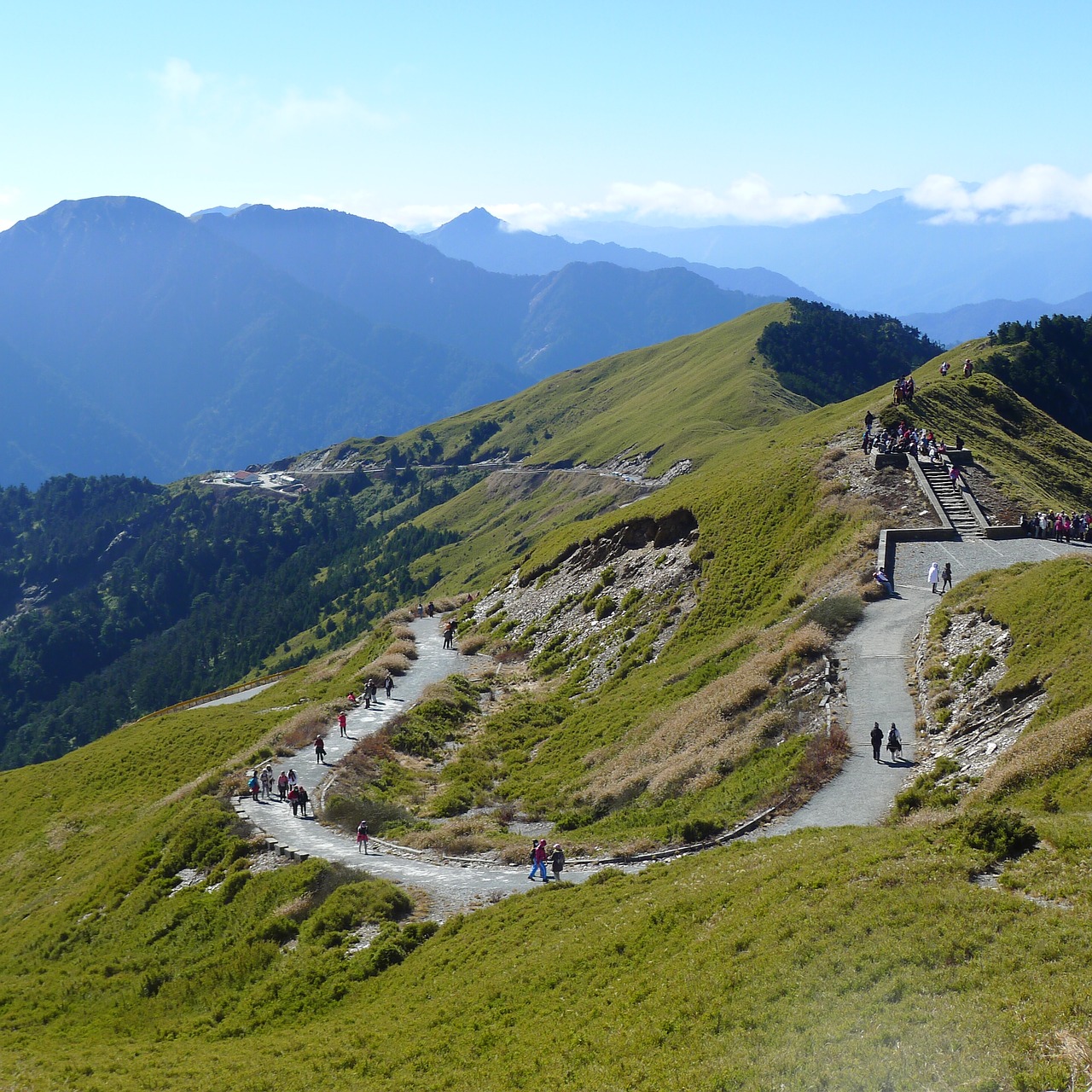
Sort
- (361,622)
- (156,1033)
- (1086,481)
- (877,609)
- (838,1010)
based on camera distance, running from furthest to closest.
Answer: (361,622) → (1086,481) → (877,609) → (156,1033) → (838,1010)

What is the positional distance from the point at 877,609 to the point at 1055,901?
26.1 metres

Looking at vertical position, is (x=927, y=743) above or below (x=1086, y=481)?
below

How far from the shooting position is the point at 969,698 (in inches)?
1167

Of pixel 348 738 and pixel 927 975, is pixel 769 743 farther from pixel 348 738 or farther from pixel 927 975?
pixel 348 738

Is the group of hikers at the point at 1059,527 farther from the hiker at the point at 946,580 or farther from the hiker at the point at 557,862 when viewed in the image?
the hiker at the point at 557,862

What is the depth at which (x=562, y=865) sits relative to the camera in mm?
28094

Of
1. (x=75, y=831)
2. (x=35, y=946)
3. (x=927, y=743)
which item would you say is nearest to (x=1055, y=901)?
(x=927, y=743)

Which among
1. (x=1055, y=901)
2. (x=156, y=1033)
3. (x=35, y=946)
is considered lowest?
(x=35, y=946)

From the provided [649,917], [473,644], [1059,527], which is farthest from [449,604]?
[649,917]

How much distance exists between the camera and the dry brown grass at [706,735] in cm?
3272

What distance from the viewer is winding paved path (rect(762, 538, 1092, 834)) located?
26.1m

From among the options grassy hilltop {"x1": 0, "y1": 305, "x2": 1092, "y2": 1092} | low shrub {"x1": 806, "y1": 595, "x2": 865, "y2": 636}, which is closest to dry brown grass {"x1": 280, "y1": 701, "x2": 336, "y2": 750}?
grassy hilltop {"x1": 0, "y1": 305, "x2": 1092, "y2": 1092}

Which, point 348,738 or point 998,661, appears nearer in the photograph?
point 998,661

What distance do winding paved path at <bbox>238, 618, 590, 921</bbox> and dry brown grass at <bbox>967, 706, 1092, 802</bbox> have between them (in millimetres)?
11589
